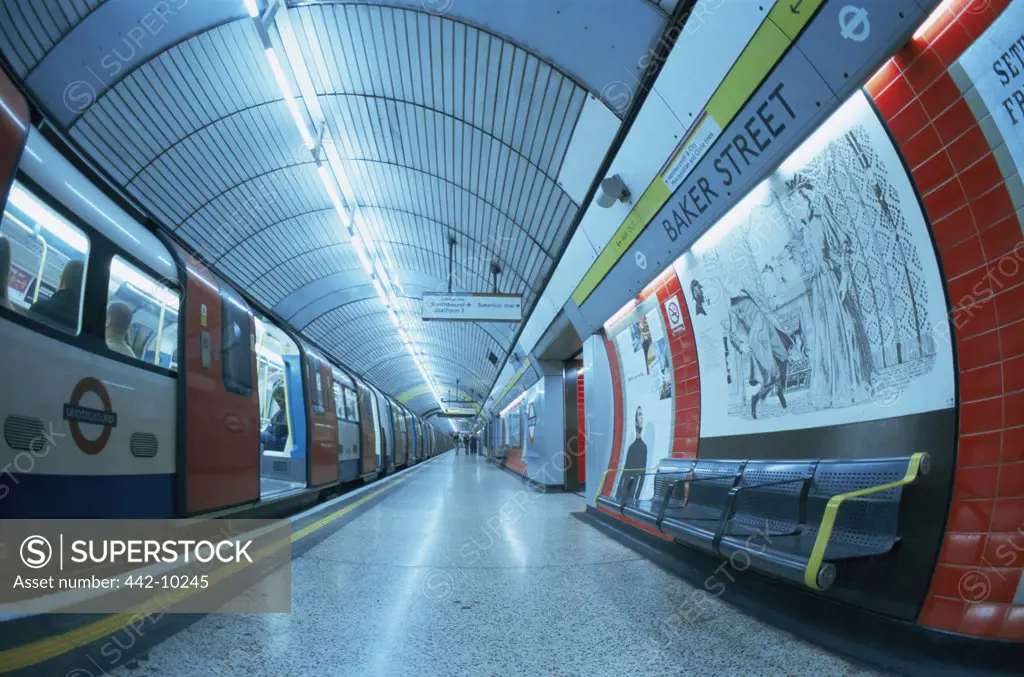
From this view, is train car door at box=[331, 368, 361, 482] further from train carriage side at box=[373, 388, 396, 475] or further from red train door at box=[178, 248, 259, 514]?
red train door at box=[178, 248, 259, 514]

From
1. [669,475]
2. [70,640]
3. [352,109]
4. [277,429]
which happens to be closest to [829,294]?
[669,475]

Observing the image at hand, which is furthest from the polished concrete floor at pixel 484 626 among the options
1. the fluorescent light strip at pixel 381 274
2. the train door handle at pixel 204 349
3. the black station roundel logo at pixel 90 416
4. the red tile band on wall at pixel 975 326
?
the fluorescent light strip at pixel 381 274

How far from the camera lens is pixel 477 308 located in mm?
10180

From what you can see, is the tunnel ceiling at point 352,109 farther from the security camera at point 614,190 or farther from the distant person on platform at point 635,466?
the distant person on platform at point 635,466

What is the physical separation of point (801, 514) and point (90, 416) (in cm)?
410

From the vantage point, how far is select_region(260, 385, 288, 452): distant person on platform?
28.0 ft

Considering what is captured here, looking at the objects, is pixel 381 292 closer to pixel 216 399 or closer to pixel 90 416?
pixel 216 399

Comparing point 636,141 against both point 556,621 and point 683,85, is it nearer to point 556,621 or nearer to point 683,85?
point 683,85

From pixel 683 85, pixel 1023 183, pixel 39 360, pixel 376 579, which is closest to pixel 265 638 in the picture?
pixel 376 579

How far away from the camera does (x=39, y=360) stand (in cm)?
266

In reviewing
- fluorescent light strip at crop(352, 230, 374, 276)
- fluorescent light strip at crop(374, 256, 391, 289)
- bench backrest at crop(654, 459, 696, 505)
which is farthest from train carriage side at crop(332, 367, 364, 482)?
bench backrest at crop(654, 459, 696, 505)

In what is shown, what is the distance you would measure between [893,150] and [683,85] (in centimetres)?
174

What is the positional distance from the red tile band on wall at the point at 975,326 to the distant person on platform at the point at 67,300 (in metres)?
4.42

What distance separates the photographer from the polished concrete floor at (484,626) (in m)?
2.20
